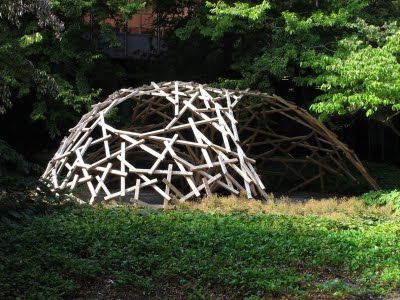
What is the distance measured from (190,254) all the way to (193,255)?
58mm

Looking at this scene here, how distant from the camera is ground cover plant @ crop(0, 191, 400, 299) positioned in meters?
6.31

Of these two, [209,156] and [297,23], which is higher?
→ [297,23]

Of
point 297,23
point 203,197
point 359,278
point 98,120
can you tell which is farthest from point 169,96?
point 359,278

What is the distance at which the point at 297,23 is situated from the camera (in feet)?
48.2

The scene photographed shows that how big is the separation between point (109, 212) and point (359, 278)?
15.3 feet

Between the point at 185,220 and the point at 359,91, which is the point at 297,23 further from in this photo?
the point at 185,220

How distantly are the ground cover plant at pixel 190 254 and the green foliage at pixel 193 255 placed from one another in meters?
0.01

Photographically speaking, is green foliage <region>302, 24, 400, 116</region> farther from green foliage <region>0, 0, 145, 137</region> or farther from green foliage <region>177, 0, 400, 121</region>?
green foliage <region>0, 0, 145, 137</region>

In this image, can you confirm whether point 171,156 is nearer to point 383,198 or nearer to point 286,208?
point 286,208

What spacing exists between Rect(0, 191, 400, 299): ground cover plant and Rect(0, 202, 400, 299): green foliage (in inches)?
0.6

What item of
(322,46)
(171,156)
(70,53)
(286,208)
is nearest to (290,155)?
(322,46)

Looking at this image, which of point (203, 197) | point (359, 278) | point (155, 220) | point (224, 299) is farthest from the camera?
point (203, 197)

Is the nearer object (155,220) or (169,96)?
(155,220)

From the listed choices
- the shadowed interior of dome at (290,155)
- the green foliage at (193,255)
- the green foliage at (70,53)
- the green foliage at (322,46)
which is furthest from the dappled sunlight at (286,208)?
the green foliage at (70,53)
